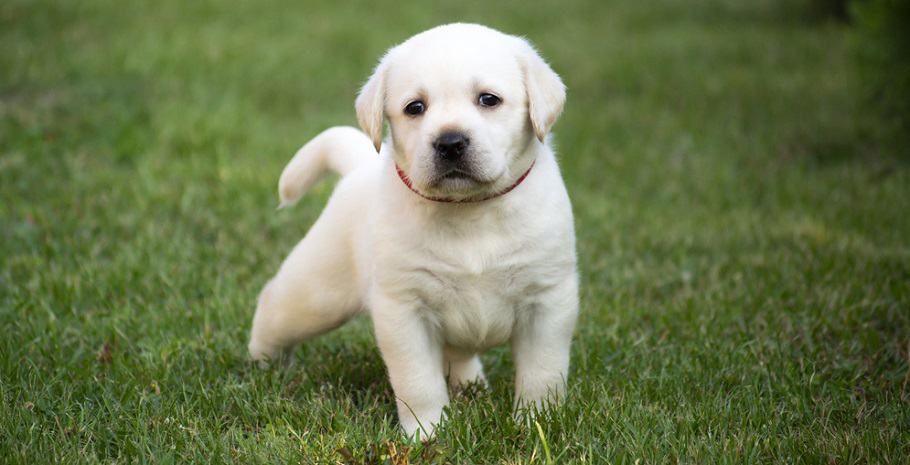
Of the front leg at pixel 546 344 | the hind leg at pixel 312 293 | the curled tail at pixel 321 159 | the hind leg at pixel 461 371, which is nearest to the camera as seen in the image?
the front leg at pixel 546 344

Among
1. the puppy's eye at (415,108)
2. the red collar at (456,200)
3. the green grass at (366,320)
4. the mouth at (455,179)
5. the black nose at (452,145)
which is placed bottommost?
the green grass at (366,320)

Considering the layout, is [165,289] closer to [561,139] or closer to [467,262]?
[467,262]

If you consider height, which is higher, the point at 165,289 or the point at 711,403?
the point at 711,403

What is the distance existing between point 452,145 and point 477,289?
17.0 inches

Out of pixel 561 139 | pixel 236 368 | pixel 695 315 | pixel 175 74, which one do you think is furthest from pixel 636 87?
pixel 236 368

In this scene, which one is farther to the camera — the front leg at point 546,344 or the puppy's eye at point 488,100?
the front leg at point 546,344

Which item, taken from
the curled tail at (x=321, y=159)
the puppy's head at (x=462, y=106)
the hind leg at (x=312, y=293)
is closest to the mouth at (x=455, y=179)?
the puppy's head at (x=462, y=106)

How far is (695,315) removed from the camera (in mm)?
4055

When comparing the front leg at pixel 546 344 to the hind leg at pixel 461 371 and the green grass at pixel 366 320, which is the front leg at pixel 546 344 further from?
the hind leg at pixel 461 371

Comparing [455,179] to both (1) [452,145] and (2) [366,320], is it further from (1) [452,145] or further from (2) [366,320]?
(2) [366,320]

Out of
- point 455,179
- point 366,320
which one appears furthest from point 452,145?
point 366,320

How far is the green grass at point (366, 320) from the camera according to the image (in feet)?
9.24

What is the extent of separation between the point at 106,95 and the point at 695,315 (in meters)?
4.88

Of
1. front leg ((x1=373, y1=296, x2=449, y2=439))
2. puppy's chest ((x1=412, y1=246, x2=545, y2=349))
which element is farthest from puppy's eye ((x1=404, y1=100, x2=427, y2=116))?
front leg ((x1=373, y1=296, x2=449, y2=439))
